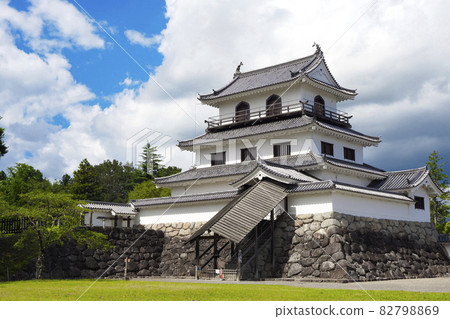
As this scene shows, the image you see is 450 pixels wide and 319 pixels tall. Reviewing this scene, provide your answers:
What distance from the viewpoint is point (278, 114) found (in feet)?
99.1

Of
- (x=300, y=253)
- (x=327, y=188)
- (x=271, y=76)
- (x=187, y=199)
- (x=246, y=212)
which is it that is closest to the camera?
(x=327, y=188)

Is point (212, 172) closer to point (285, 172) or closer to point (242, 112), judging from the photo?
point (242, 112)

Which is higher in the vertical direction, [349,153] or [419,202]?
[349,153]

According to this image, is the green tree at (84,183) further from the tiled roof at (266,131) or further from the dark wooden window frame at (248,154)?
the dark wooden window frame at (248,154)

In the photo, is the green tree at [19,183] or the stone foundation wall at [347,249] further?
the green tree at [19,183]

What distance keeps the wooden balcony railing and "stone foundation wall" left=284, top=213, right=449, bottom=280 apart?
28.2 feet

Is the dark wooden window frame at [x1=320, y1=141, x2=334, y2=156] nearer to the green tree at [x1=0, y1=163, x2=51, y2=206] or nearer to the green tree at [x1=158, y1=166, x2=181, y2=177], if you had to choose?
the green tree at [x1=0, y1=163, x2=51, y2=206]

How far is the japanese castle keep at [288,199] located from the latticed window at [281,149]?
6 cm

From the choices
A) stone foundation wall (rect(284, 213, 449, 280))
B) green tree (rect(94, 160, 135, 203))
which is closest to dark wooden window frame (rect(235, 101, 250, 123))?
stone foundation wall (rect(284, 213, 449, 280))

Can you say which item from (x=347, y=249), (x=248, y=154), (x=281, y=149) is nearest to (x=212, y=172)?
(x=248, y=154)

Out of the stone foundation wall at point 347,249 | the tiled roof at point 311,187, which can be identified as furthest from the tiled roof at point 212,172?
the stone foundation wall at point 347,249

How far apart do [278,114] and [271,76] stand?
12.2 feet

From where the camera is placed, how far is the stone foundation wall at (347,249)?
A: 21109 mm

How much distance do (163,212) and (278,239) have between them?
321 inches
